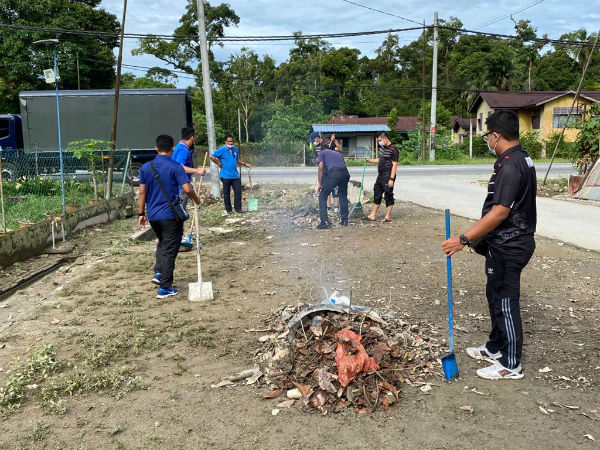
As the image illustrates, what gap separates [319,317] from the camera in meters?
3.86

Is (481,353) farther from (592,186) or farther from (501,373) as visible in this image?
(592,186)

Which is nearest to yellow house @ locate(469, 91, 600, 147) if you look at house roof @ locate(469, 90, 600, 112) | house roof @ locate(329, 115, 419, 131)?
house roof @ locate(469, 90, 600, 112)

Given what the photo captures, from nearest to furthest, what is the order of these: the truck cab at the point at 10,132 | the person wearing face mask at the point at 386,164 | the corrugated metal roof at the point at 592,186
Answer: the person wearing face mask at the point at 386,164 → the corrugated metal roof at the point at 592,186 → the truck cab at the point at 10,132

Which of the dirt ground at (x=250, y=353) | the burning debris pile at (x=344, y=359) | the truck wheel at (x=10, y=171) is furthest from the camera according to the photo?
the truck wheel at (x=10, y=171)

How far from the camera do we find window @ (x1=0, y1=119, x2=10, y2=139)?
56.8ft

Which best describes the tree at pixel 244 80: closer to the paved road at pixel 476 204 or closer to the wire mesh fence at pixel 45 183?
the paved road at pixel 476 204

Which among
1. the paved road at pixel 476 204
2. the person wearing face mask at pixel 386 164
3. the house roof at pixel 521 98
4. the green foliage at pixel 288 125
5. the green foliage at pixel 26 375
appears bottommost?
the green foliage at pixel 26 375

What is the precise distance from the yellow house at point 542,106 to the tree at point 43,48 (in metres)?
26.0

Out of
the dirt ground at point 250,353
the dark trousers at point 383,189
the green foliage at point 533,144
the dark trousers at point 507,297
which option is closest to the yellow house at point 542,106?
the green foliage at point 533,144

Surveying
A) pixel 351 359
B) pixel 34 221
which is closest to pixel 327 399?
pixel 351 359

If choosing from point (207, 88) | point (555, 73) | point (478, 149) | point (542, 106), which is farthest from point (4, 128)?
point (555, 73)

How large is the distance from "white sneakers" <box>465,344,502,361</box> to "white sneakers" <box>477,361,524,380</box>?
0.63ft

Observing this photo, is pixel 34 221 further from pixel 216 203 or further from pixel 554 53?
pixel 554 53

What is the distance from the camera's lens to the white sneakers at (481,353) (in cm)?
381
